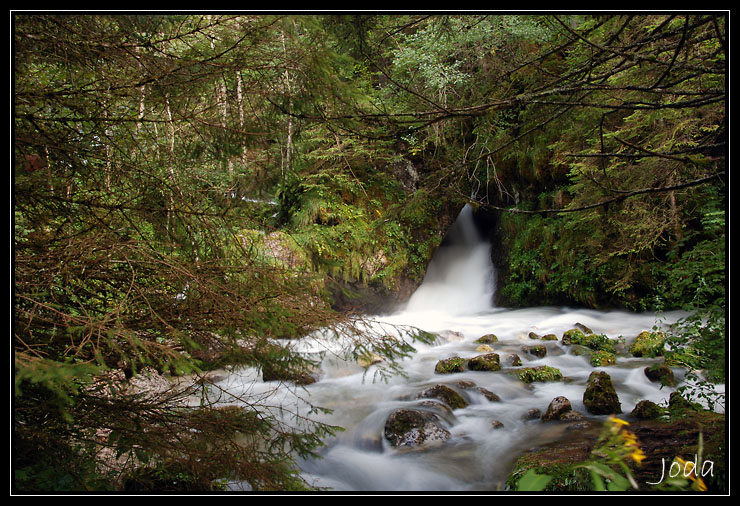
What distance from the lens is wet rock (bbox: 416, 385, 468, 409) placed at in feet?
19.3

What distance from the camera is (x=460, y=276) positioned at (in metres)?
13.1

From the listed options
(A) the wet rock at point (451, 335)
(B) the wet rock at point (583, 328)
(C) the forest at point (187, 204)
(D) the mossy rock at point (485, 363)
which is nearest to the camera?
(C) the forest at point (187, 204)

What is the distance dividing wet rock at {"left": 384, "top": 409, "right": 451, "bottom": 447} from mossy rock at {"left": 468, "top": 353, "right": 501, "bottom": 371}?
75.1 inches

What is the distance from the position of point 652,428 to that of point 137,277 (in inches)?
192

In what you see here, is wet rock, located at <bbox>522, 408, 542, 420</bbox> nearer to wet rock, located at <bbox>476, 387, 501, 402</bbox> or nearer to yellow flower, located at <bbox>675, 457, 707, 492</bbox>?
wet rock, located at <bbox>476, 387, 501, 402</bbox>

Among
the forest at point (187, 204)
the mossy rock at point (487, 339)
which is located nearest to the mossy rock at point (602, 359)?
the mossy rock at point (487, 339)

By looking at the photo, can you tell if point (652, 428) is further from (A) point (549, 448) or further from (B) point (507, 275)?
(B) point (507, 275)

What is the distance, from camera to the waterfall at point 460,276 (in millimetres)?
11844

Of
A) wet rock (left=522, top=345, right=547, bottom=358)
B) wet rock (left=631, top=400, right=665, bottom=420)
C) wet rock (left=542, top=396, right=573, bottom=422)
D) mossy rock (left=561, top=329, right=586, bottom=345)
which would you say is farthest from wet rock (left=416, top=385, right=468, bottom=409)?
mossy rock (left=561, top=329, right=586, bottom=345)

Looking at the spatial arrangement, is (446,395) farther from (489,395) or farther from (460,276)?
(460,276)

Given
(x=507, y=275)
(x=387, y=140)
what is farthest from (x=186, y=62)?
(x=507, y=275)

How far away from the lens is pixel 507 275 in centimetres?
1223

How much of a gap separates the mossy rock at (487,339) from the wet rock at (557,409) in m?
2.98

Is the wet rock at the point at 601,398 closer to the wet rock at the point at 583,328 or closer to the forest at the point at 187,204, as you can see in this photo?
the forest at the point at 187,204
